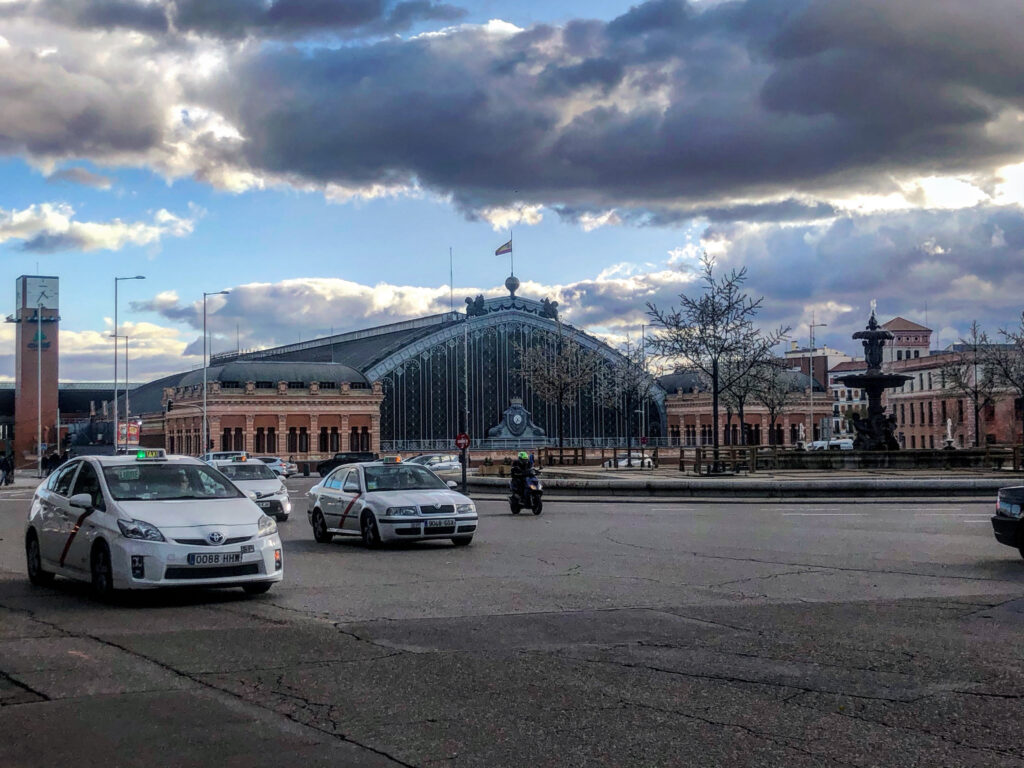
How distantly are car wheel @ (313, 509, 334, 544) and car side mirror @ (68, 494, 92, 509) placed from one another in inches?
302

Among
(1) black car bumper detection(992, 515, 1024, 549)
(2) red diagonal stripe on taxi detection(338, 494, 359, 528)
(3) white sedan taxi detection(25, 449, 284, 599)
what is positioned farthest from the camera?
(2) red diagonal stripe on taxi detection(338, 494, 359, 528)

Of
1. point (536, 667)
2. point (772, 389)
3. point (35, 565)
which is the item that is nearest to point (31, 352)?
point (772, 389)

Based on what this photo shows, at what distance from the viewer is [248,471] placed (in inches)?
1083

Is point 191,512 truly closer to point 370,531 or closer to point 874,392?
point 370,531

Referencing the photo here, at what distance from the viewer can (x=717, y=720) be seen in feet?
21.9

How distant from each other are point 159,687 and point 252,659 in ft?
3.40

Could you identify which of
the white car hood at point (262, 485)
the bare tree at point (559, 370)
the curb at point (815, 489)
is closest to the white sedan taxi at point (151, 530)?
the white car hood at point (262, 485)

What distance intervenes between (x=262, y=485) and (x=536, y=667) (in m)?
19.1

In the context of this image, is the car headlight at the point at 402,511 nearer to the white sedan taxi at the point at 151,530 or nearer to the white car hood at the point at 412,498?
the white car hood at the point at 412,498

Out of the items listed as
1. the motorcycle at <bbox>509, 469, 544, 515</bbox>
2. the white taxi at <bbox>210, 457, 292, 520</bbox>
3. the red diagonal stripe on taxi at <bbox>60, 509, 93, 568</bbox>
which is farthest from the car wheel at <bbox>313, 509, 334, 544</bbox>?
the motorcycle at <bbox>509, 469, 544, 515</bbox>

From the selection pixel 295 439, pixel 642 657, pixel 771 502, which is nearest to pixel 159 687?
pixel 642 657

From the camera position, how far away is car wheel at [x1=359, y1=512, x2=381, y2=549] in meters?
18.2

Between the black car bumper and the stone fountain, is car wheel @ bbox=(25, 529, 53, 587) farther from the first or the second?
the stone fountain

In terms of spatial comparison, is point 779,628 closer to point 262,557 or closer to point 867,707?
point 867,707
